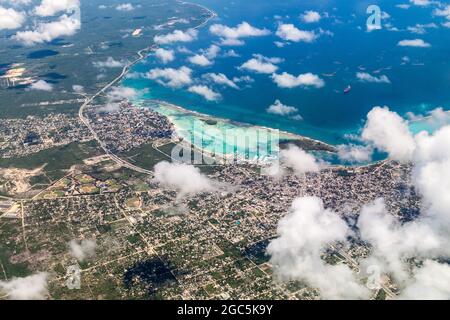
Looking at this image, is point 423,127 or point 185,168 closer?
point 185,168

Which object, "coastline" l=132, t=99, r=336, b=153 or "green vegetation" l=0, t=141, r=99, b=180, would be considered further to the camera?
"coastline" l=132, t=99, r=336, b=153

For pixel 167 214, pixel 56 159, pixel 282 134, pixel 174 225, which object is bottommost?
pixel 56 159

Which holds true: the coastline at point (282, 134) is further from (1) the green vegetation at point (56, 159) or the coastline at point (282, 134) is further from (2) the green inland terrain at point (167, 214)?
(1) the green vegetation at point (56, 159)

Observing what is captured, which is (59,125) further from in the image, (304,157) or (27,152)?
(304,157)

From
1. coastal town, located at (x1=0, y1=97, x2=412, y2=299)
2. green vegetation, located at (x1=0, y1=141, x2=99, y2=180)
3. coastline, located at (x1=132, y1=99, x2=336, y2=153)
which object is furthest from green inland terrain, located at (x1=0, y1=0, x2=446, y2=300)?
coastline, located at (x1=132, y1=99, x2=336, y2=153)

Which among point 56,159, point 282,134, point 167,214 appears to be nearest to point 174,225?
point 167,214

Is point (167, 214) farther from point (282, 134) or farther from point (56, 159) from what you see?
point (282, 134)

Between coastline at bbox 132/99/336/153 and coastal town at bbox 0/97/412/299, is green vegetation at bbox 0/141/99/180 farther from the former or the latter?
coastline at bbox 132/99/336/153

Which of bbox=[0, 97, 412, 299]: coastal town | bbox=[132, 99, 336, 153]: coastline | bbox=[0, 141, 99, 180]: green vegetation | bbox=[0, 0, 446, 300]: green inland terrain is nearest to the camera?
bbox=[0, 97, 412, 299]: coastal town

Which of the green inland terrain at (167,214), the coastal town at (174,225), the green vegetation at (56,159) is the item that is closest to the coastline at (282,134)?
the green inland terrain at (167,214)

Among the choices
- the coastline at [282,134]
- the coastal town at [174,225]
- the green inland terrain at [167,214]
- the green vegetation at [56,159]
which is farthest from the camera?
the coastline at [282,134]
